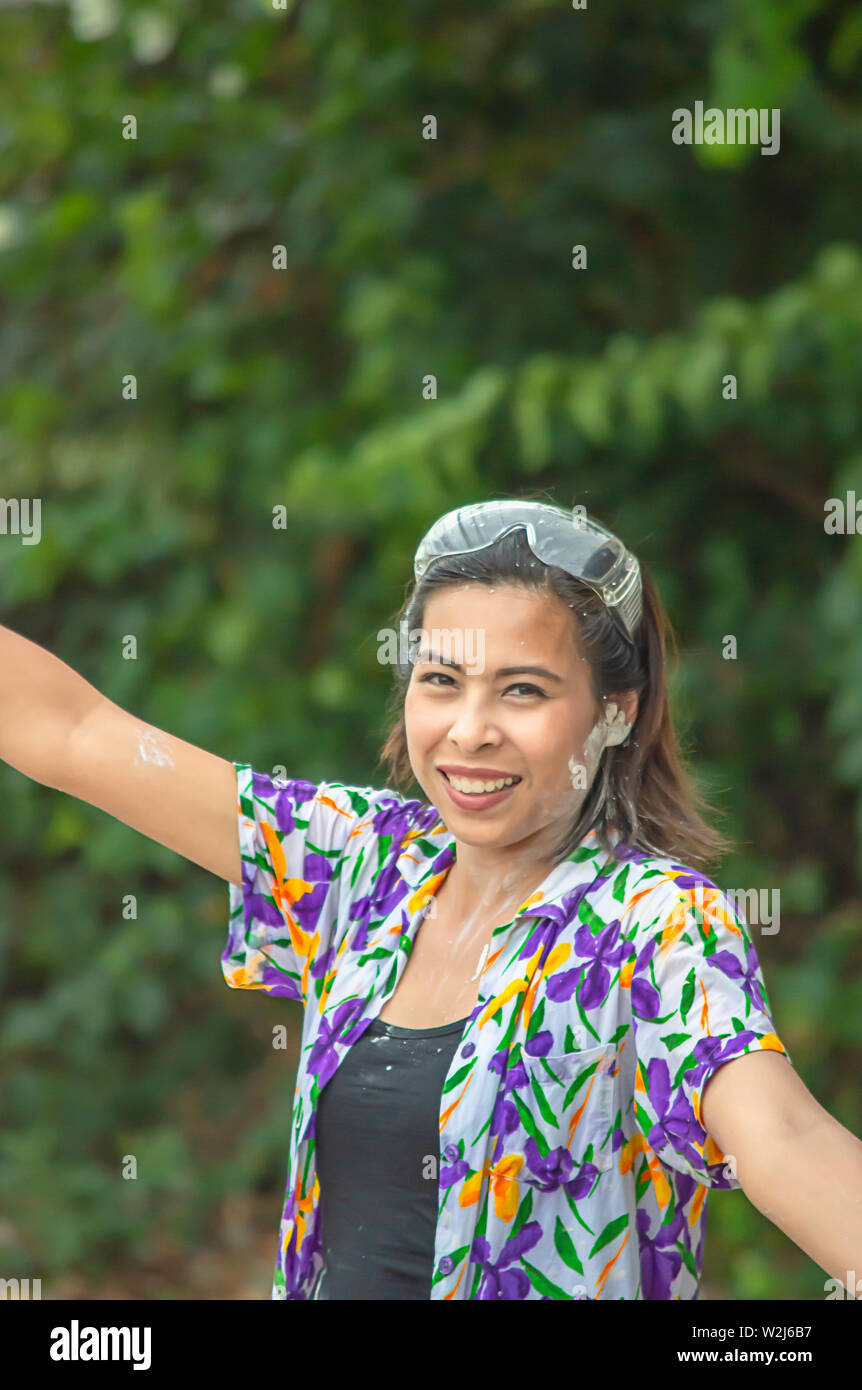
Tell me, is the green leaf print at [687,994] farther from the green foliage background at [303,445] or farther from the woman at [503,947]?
the green foliage background at [303,445]

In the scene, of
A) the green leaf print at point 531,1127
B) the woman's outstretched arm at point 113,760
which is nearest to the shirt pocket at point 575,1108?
the green leaf print at point 531,1127

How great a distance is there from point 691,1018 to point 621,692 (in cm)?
37

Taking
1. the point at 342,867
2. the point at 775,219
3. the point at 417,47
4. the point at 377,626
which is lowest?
the point at 342,867

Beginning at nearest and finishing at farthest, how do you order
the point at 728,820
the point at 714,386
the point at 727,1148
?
the point at 727,1148, the point at 714,386, the point at 728,820

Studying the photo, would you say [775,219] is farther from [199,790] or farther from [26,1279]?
[26,1279]

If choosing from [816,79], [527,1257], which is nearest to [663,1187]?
[527,1257]

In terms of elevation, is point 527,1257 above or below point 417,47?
below

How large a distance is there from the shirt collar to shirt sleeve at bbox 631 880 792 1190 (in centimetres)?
13

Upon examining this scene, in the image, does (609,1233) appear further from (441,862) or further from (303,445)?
(303,445)

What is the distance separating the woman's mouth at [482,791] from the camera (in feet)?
4.43

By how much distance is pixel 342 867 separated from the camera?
1525mm

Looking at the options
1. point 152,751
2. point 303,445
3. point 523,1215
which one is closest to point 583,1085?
point 523,1215

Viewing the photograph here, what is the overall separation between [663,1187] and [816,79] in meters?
2.65

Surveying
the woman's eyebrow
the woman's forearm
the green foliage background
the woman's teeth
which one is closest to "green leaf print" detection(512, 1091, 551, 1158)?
the woman's teeth
